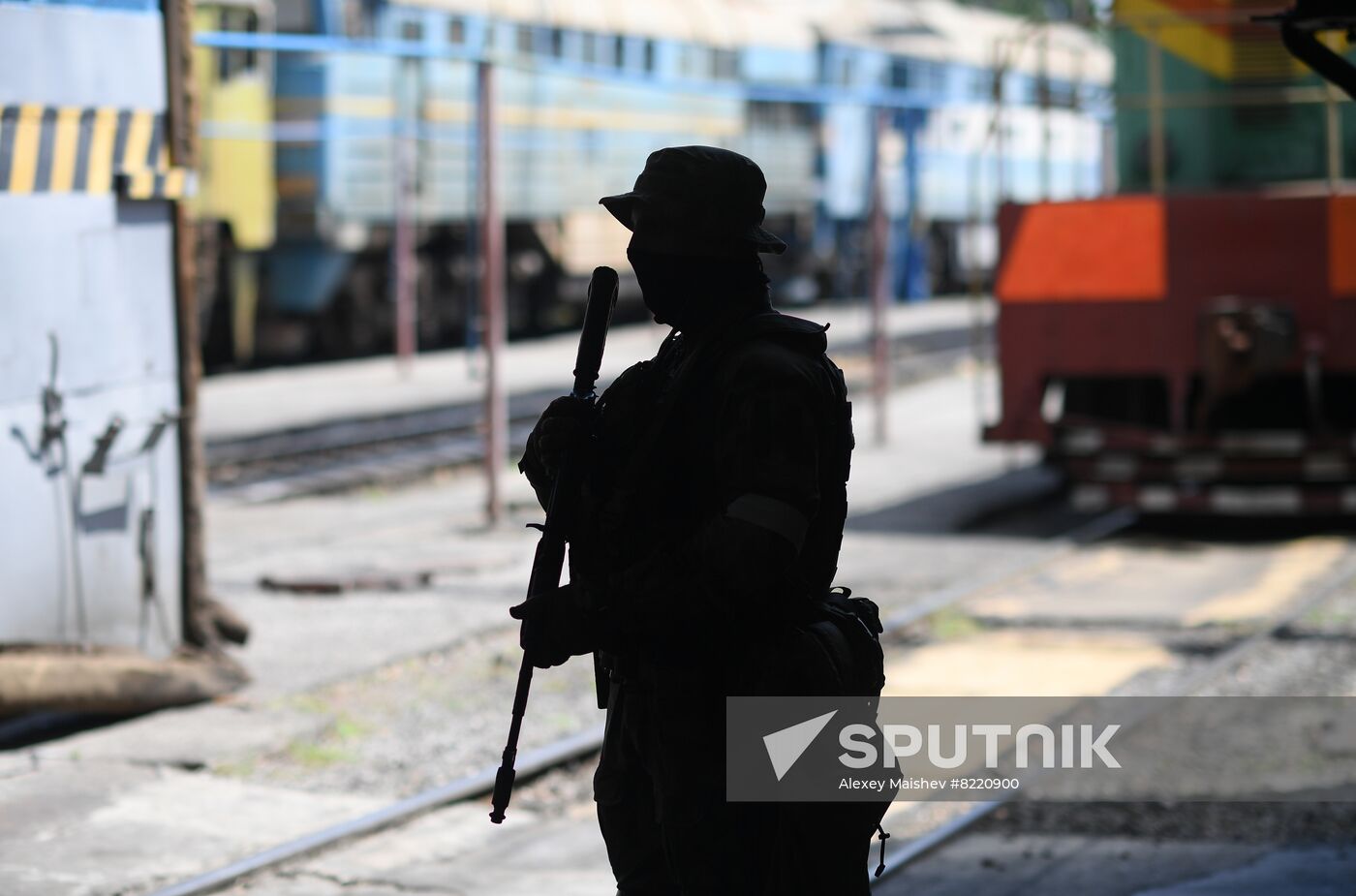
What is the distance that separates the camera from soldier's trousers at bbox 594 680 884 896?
3223mm

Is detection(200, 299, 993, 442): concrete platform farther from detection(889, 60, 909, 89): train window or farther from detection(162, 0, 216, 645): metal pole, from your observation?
detection(889, 60, 909, 89): train window

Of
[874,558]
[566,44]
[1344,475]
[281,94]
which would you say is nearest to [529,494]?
[874,558]

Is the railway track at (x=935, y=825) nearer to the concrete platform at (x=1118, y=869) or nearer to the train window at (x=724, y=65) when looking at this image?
the concrete platform at (x=1118, y=869)

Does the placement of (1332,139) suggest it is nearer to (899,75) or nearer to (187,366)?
(187,366)

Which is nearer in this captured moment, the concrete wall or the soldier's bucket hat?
the soldier's bucket hat

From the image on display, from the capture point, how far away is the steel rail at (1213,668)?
573 centimetres

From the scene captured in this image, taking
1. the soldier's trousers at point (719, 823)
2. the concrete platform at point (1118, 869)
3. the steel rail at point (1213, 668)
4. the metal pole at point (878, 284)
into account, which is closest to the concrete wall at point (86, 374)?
the steel rail at point (1213, 668)

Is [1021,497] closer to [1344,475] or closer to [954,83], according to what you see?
[1344,475]

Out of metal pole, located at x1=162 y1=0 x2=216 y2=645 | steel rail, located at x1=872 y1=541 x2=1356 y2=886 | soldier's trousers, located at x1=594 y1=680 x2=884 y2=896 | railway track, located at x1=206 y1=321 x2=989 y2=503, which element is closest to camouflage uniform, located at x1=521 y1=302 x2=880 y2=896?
soldier's trousers, located at x1=594 y1=680 x2=884 y2=896

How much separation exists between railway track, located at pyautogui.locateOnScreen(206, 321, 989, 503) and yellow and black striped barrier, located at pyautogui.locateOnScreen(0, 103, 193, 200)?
223 inches

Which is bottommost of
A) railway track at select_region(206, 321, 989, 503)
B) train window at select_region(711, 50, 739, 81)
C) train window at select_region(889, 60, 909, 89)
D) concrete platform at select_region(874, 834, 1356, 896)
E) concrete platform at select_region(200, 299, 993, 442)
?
concrete platform at select_region(874, 834, 1356, 896)

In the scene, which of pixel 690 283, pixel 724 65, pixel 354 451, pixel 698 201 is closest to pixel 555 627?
pixel 690 283

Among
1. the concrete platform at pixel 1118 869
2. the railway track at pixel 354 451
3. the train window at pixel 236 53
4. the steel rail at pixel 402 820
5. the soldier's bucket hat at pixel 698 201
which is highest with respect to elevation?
the train window at pixel 236 53

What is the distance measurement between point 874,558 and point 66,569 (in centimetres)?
499
